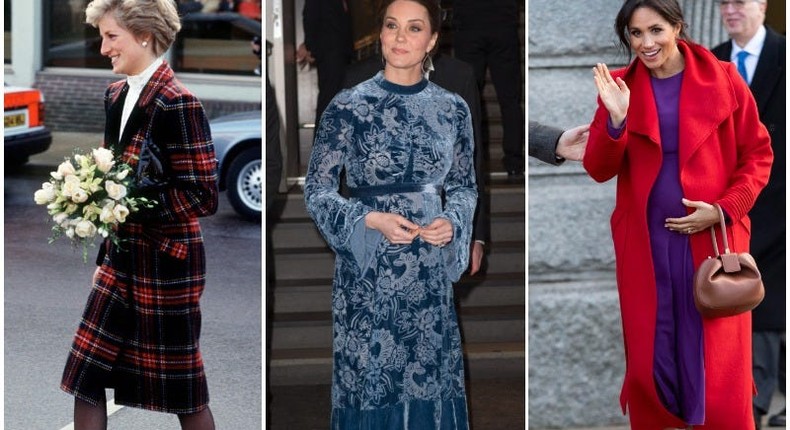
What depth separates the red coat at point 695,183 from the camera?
391 cm

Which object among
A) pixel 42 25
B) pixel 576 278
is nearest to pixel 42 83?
pixel 42 25

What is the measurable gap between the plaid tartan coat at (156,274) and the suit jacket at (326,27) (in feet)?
1.25

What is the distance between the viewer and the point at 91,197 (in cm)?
392

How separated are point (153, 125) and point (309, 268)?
702 mm

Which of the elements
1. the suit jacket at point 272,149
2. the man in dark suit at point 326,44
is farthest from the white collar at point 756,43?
the suit jacket at point 272,149

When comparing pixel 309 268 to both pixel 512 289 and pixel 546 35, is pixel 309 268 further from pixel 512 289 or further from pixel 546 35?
pixel 546 35

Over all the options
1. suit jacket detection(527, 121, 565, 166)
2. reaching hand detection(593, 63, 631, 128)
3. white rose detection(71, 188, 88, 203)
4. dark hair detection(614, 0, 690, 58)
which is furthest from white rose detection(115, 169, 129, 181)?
dark hair detection(614, 0, 690, 58)

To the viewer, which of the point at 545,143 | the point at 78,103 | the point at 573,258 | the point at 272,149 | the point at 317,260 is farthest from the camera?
the point at 78,103

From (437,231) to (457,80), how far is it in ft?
1.56

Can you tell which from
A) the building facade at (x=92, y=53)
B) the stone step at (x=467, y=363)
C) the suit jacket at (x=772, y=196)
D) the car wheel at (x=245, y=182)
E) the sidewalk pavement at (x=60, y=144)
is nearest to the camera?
the stone step at (x=467, y=363)

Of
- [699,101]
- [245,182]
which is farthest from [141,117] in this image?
[245,182]

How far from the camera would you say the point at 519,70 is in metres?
4.26

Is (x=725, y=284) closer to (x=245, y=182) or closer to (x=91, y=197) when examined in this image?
(x=91, y=197)

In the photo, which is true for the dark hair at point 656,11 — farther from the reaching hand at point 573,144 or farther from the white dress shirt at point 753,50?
the white dress shirt at point 753,50
